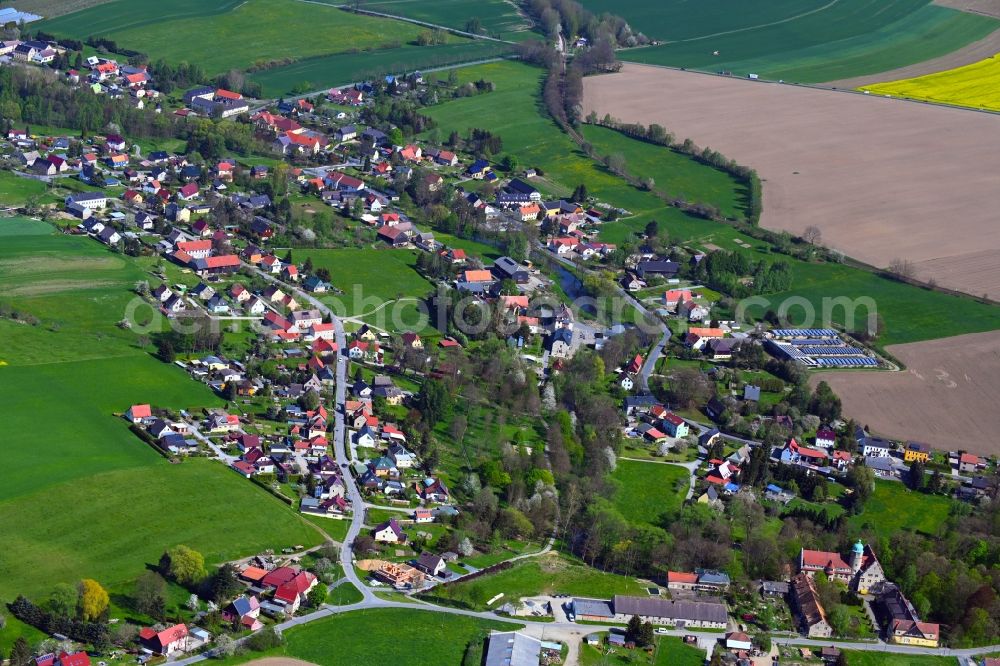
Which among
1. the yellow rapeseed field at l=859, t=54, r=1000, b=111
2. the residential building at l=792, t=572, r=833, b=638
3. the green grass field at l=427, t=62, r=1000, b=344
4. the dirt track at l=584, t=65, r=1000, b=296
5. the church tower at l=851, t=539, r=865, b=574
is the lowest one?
the residential building at l=792, t=572, r=833, b=638

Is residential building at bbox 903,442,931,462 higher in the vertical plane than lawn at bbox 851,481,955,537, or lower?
higher

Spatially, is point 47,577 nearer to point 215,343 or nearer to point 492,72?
point 215,343

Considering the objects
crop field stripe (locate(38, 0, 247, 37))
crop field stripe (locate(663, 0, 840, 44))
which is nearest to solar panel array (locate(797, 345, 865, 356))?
crop field stripe (locate(663, 0, 840, 44))

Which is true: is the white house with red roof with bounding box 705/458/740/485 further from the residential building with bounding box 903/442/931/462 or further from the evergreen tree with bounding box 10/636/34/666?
the evergreen tree with bounding box 10/636/34/666

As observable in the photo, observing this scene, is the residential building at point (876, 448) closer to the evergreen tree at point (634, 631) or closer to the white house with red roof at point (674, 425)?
the white house with red roof at point (674, 425)

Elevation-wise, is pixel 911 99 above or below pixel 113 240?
above

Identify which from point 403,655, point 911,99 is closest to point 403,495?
point 403,655

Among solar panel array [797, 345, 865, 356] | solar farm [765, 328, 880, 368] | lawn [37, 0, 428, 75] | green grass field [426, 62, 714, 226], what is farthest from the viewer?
lawn [37, 0, 428, 75]
